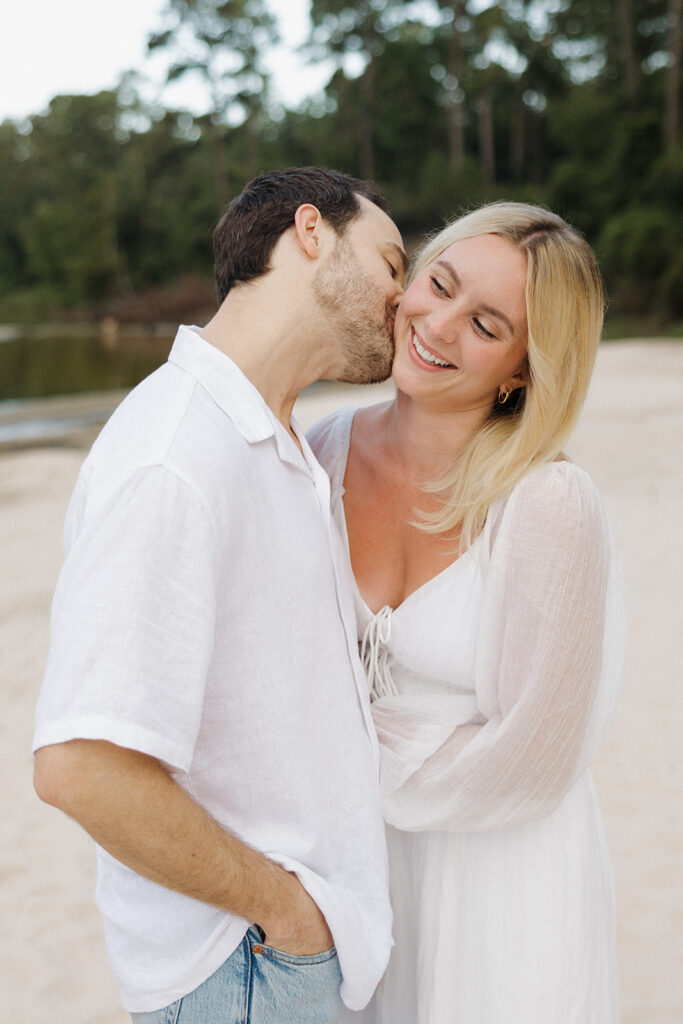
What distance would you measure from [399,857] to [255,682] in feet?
3.14

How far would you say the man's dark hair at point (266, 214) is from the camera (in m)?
1.79

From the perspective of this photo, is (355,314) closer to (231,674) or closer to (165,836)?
(231,674)

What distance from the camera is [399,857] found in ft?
7.19

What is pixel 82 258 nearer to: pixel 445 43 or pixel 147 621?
pixel 445 43

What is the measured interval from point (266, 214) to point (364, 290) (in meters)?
0.26

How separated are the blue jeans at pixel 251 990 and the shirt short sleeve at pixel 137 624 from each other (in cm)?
44

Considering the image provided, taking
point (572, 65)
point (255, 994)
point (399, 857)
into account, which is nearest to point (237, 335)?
point (255, 994)

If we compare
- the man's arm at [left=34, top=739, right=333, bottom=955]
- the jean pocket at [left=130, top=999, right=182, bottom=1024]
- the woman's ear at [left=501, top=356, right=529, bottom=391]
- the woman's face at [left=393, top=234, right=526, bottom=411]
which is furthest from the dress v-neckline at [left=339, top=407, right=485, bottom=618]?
the jean pocket at [left=130, top=999, right=182, bottom=1024]

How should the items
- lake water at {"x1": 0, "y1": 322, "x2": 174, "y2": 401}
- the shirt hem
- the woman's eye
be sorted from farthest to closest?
1. lake water at {"x1": 0, "y1": 322, "x2": 174, "y2": 401}
2. the woman's eye
3. the shirt hem

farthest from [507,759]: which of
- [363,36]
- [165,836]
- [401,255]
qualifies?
[363,36]

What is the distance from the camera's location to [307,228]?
1807 millimetres

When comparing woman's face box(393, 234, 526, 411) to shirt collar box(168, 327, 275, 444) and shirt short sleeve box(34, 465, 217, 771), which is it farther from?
shirt short sleeve box(34, 465, 217, 771)

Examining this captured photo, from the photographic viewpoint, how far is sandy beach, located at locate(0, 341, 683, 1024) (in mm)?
3443

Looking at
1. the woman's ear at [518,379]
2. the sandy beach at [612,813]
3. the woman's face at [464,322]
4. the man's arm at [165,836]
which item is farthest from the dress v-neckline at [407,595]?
the sandy beach at [612,813]
